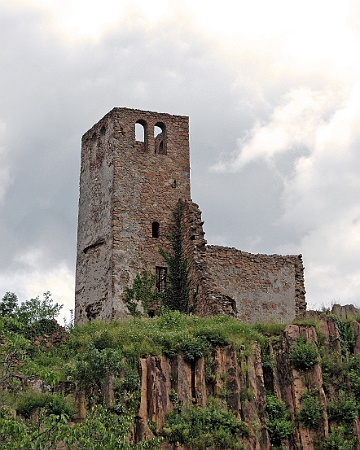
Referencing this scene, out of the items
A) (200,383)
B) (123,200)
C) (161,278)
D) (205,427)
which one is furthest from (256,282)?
(205,427)

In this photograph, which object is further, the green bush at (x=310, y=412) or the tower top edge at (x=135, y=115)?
the tower top edge at (x=135, y=115)

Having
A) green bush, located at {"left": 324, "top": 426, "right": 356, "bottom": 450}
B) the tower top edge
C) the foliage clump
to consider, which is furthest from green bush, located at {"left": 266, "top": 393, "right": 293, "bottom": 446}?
the tower top edge

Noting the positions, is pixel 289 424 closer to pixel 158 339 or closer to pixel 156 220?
pixel 158 339

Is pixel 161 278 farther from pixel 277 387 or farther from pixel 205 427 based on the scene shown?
pixel 205 427

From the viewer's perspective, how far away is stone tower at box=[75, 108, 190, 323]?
28.0 m

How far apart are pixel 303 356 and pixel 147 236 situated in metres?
8.50

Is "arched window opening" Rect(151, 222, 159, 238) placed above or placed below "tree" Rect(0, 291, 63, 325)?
above

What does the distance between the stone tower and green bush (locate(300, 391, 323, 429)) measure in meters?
7.99

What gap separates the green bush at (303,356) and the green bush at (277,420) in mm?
1282

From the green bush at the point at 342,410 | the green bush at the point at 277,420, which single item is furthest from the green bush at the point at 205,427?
the green bush at the point at 342,410

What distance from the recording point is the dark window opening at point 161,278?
28.2 metres

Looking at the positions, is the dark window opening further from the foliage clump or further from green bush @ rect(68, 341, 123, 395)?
green bush @ rect(68, 341, 123, 395)

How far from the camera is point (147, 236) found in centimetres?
2870

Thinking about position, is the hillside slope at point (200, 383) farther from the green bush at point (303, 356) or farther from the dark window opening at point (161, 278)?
the dark window opening at point (161, 278)
